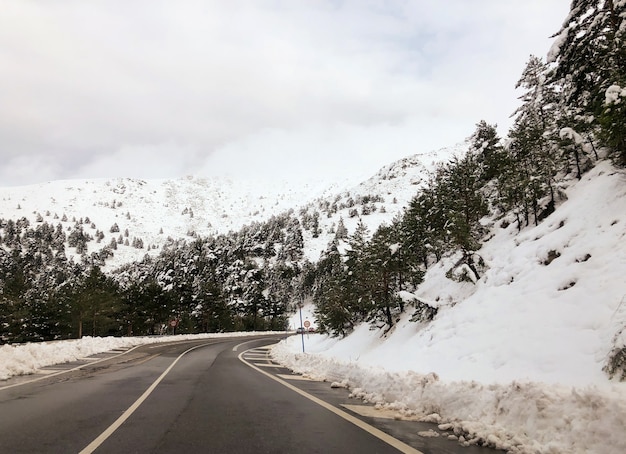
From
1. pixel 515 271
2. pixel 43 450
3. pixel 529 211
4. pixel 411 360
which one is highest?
pixel 529 211

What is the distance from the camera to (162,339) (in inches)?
1848

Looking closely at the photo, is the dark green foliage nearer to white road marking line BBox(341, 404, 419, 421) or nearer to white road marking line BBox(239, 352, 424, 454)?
white road marking line BBox(341, 404, 419, 421)

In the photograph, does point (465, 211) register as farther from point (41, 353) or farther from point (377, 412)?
point (41, 353)

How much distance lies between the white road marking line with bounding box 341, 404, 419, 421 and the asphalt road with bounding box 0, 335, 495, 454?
1.4 inches

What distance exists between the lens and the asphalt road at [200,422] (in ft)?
16.8

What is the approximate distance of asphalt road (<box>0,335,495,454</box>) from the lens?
5121mm

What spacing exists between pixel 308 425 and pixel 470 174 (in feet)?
87.2

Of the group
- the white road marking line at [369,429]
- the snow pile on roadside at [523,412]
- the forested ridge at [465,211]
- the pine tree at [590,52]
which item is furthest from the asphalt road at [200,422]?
the pine tree at [590,52]

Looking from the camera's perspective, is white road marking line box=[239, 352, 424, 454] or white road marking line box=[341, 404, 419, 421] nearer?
white road marking line box=[239, 352, 424, 454]

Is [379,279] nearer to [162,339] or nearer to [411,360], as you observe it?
[411,360]

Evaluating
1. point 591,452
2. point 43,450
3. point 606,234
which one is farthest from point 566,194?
point 43,450

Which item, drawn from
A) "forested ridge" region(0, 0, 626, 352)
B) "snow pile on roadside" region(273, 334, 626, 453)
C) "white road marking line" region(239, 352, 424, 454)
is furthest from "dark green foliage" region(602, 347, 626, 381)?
"forested ridge" region(0, 0, 626, 352)

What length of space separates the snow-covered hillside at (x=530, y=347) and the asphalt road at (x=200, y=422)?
0.73 metres

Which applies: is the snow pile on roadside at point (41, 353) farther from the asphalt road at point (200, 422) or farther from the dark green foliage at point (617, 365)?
the dark green foliage at point (617, 365)
